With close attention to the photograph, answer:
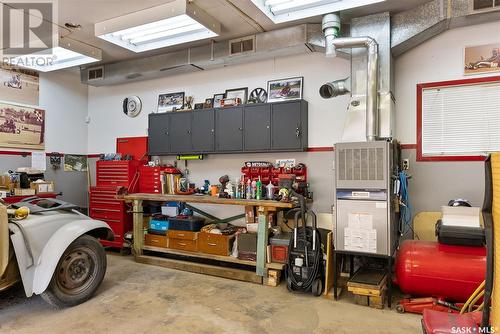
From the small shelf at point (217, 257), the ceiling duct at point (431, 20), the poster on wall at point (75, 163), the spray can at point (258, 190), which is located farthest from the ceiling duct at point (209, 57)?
the small shelf at point (217, 257)

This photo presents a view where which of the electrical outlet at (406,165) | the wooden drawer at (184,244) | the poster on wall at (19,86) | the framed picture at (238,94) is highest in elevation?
the poster on wall at (19,86)

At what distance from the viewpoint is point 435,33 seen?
11.8ft

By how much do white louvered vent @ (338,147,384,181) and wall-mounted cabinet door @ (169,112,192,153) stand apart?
2.55m

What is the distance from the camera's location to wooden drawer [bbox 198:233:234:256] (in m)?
4.18

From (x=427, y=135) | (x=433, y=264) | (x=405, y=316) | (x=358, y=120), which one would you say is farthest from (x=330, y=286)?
(x=427, y=135)

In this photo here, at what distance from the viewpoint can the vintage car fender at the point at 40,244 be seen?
110 inches

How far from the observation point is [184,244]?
4465mm

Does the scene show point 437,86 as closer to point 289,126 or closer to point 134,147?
point 289,126

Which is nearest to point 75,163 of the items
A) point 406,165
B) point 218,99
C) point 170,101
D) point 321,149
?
point 170,101

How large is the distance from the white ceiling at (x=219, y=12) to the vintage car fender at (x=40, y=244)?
2364 millimetres

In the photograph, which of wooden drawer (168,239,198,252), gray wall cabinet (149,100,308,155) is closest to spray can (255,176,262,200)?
gray wall cabinet (149,100,308,155)

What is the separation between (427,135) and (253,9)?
2.56 meters

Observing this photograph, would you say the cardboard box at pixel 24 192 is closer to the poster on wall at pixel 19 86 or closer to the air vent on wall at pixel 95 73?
the poster on wall at pixel 19 86

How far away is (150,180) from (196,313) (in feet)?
9.18
